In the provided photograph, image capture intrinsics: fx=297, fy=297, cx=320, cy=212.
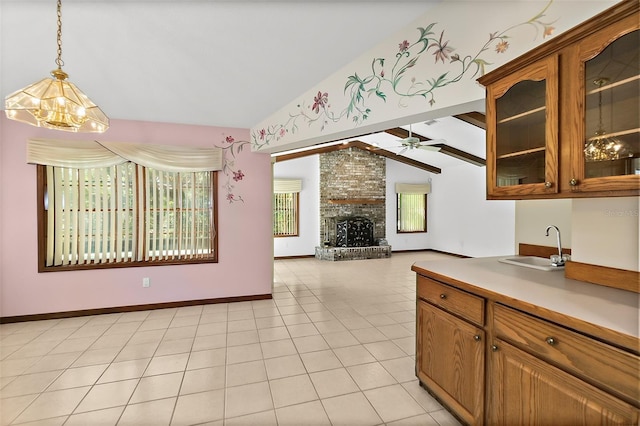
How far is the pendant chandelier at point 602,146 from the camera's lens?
1.21 m

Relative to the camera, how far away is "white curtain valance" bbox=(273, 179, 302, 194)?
7703 millimetres

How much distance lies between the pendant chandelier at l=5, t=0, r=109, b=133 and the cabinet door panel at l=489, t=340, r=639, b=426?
2.67 metres

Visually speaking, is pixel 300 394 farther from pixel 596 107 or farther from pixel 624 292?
pixel 596 107

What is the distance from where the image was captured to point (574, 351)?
3.70ft

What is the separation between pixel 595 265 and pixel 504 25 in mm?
1388

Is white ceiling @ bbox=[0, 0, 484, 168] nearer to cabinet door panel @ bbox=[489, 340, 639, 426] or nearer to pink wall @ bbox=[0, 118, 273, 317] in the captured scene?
pink wall @ bbox=[0, 118, 273, 317]

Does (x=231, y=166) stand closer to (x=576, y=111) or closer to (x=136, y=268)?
(x=136, y=268)

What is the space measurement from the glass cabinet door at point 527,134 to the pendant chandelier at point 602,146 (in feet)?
0.42

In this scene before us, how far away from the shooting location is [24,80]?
2.75m

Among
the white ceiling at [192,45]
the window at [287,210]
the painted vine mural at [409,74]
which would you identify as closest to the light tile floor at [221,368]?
the painted vine mural at [409,74]

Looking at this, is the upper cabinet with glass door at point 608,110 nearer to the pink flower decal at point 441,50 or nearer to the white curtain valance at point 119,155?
the pink flower decal at point 441,50

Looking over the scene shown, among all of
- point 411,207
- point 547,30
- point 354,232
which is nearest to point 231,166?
→ point 547,30

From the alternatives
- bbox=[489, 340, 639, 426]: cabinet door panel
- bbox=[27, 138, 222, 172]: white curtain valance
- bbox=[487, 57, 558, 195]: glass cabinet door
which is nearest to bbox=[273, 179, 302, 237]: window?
bbox=[27, 138, 222, 172]: white curtain valance

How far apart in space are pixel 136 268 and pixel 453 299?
12.2 ft
